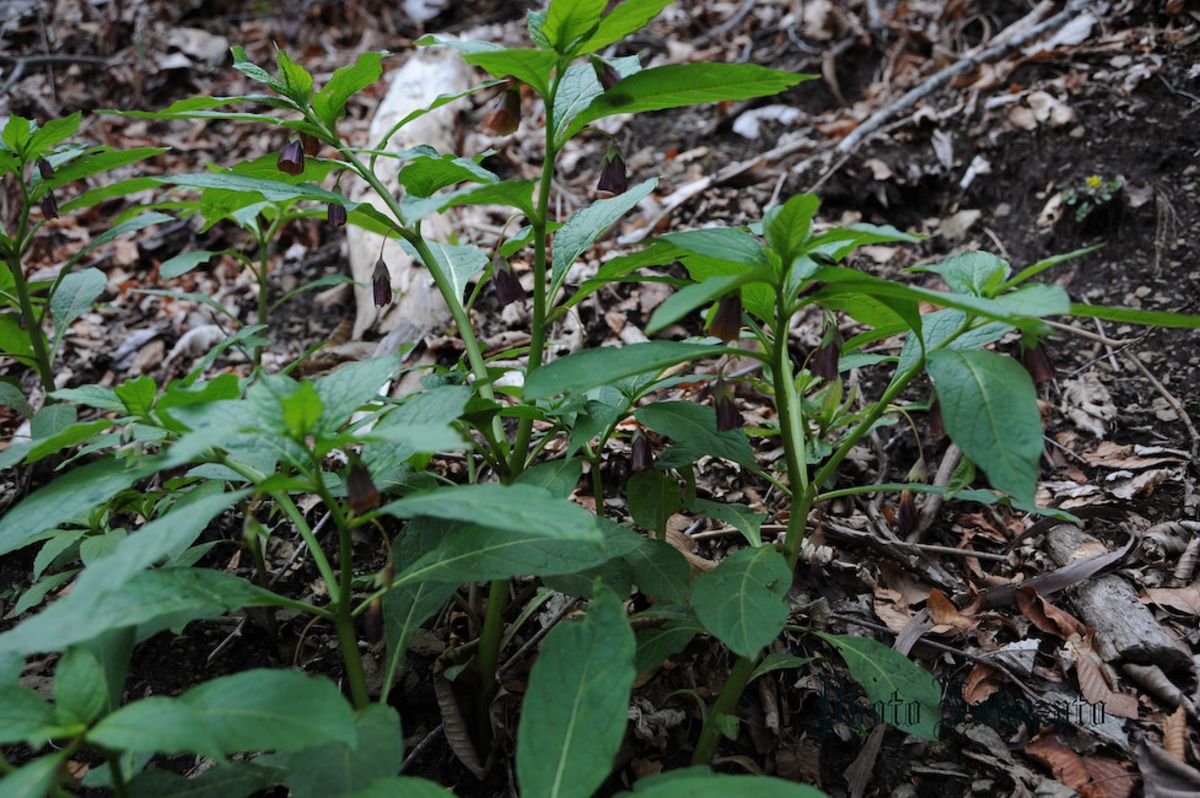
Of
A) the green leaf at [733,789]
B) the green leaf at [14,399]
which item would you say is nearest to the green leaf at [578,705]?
the green leaf at [733,789]

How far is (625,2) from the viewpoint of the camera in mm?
1521

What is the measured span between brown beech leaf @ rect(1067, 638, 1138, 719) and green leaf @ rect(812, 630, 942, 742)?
0.58 metres

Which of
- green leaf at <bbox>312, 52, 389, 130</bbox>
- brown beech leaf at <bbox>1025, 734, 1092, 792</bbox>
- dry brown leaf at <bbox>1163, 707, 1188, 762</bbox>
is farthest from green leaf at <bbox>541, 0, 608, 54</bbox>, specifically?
dry brown leaf at <bbox>1163, 707, 1188, 762</bbox>

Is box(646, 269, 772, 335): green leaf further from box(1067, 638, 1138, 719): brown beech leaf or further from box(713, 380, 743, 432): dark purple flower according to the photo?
box(1067, 638, 1138, 719): brown beech leaf

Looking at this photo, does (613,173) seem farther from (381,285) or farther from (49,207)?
(49,207)

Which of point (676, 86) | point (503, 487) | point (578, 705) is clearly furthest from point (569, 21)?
point (578, 705)

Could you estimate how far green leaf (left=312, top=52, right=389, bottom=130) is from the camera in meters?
1.92

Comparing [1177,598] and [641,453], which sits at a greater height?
[641,453]

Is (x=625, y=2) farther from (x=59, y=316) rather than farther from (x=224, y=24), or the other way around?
(x=224, y=24)

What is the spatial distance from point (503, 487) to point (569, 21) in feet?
2.98

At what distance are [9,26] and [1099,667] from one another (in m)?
8.94

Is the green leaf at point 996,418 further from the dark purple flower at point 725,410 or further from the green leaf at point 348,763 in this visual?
the green leaf at point 348,763

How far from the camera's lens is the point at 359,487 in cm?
138

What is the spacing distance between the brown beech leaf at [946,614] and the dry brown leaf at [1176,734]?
49 centimetres
